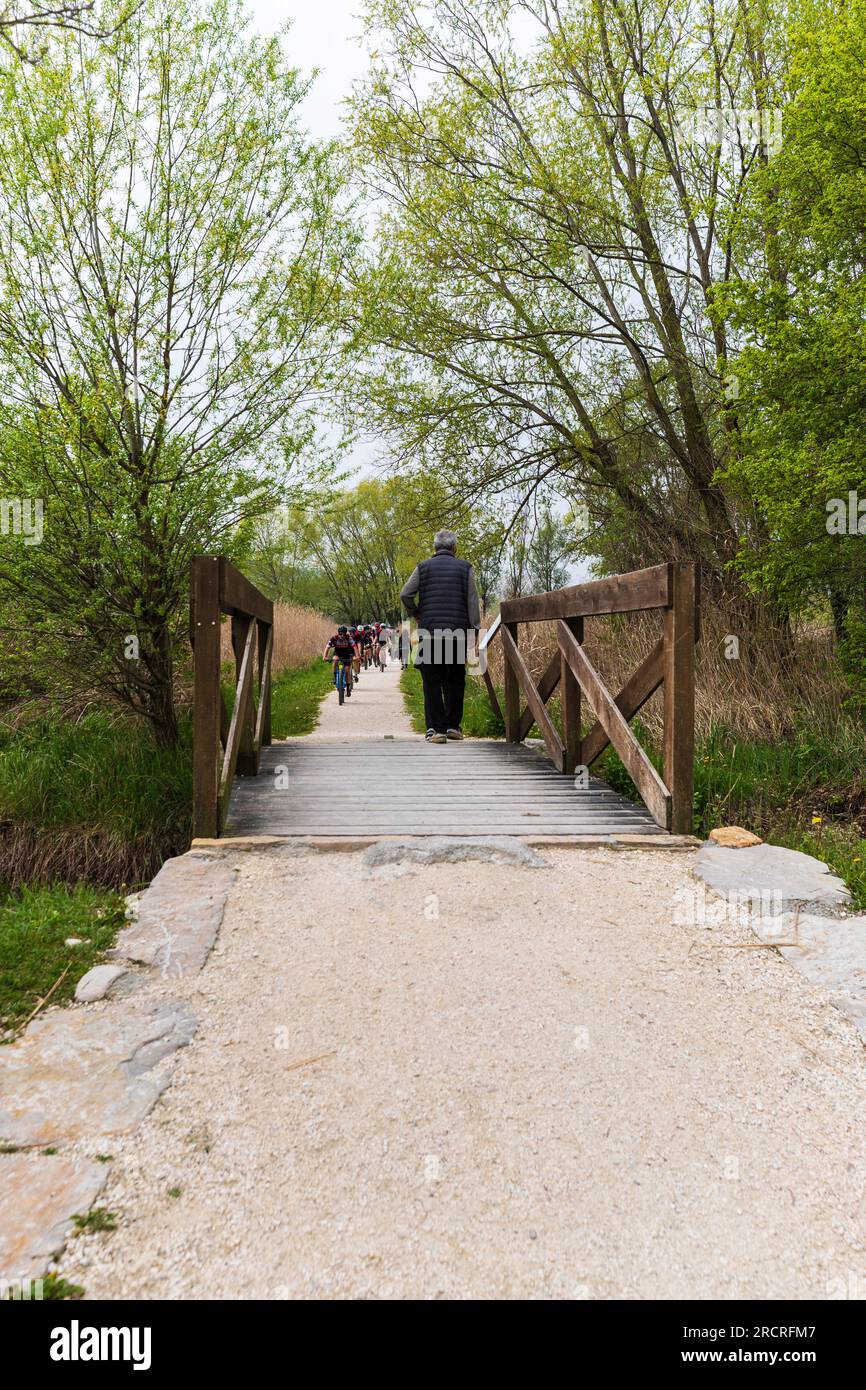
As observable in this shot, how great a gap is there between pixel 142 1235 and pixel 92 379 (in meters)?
5.74

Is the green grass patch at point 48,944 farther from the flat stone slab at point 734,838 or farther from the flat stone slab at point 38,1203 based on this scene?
the flat stone slab at point 734,838

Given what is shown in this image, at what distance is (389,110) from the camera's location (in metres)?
10.0

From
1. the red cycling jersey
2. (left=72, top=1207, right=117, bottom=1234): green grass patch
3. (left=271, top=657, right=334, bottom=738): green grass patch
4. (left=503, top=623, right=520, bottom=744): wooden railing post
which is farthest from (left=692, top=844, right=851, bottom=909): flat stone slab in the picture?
the red cycling jersey

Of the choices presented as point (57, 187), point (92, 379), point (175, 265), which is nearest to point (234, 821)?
point (92, 379)

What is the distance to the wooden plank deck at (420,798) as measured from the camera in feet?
16.4

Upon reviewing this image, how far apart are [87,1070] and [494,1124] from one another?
1219 millimetres

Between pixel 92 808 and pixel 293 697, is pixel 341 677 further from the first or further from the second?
pixel 92 808

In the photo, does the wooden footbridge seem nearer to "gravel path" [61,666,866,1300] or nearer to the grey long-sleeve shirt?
the grey long-sleeve shirt

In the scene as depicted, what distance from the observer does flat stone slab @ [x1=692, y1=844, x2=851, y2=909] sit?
3832mm

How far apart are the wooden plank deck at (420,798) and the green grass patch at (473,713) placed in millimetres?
2257

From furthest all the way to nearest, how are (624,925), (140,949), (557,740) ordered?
(557,740), (624,925), (140,949)

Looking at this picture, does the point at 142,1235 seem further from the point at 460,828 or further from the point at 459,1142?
the point at 460,828

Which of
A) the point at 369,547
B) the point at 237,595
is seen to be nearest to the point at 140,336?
the point at 237,595

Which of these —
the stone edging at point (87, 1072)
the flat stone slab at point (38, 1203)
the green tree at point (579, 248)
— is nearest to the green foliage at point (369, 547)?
the green tree at point (579, 248)
